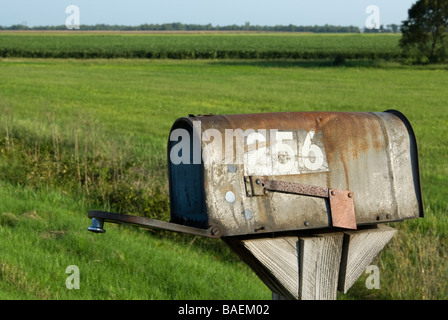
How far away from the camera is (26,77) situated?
96.4 ft

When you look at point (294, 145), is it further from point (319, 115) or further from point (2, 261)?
point (2, 261)

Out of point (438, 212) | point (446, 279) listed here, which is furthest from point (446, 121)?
point (446, 279)

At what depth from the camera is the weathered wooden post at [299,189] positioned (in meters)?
1.71

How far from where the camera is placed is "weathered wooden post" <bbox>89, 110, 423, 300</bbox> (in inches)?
67.3

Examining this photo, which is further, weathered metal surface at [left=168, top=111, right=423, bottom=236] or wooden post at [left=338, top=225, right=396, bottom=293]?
wooden post at [left=338, top=225, right=396, bottom=293]
